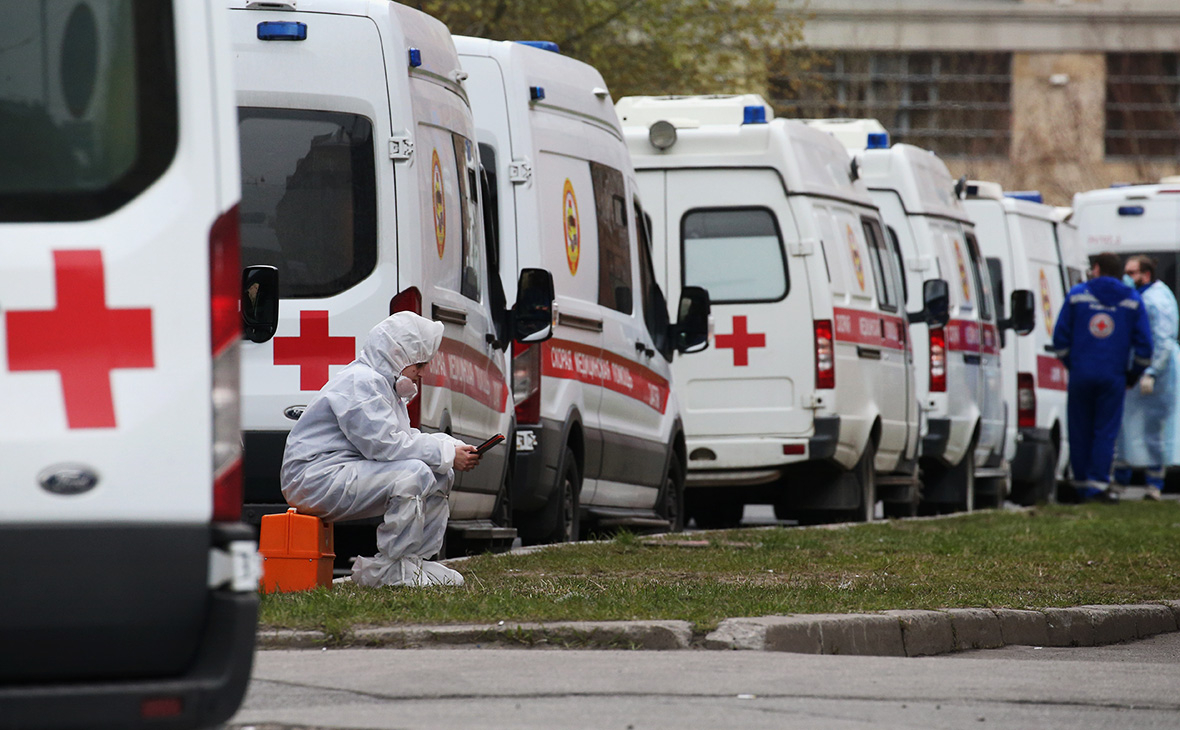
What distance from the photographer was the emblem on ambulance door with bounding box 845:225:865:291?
49.1 feet

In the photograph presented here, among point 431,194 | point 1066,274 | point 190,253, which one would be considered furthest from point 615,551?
point 1066,274

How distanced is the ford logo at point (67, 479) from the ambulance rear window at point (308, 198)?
4.52 meters

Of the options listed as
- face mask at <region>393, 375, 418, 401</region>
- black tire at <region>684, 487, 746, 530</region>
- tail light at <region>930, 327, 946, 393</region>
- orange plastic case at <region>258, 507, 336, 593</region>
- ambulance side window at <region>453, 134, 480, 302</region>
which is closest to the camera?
orange plastic case at <region>258, 507, 336, 593</region>

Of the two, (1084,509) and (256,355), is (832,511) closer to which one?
(1084,509)

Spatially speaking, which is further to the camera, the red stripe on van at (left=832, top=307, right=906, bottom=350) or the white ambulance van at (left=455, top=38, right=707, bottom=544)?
the red stripe on van at (left=832, top=307, right=906, bottom=350)

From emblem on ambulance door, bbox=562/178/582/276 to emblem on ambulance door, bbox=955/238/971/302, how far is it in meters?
7.80

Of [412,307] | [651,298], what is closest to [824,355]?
[651,298]

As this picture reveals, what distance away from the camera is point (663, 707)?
219 inches

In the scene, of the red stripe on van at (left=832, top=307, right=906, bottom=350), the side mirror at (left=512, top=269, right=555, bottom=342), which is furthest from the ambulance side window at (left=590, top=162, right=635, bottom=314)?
the red stripe on van at (left=832, top=307, right=906, bottom=350)

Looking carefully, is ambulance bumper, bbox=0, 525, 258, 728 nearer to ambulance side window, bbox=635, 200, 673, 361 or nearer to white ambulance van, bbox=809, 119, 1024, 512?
ambulance side window, bbox=635, 200, 673, 361

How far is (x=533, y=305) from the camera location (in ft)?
33.2

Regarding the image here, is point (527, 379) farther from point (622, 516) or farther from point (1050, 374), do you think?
point (1050, 374)

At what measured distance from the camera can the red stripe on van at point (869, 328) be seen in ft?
47.0

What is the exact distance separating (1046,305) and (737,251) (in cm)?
781
